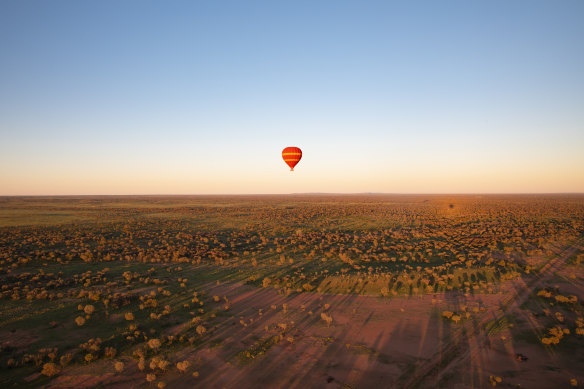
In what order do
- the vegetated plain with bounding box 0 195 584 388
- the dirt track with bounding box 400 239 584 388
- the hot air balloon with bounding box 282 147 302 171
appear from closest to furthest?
the dirt track with bounding box 400 239 584 388 → the vegetated plain with bounding box 0 195 584 388 → the hot air balloon with bounding box 282 147 302 171

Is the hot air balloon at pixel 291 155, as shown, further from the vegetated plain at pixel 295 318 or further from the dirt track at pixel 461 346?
the dirt track at pixel 461 346

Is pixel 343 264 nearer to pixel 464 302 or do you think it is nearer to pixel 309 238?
pixel 464 302

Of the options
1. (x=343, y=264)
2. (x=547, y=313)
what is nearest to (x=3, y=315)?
(x=343, y=264)

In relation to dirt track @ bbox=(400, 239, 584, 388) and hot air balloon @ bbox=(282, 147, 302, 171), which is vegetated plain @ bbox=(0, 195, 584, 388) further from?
hot air balloon @ bbox=(282, 147, 302, 171)

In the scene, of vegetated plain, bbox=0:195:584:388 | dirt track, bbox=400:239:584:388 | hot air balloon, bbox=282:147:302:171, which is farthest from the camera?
hot air balloon, bbox=282:147:302:171

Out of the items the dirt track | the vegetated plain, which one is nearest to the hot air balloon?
the vegetated plain

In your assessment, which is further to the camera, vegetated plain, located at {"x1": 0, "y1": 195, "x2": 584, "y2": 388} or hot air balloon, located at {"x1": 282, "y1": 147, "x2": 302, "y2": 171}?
hot air balloon, located at {"x1": 282, "y1": 147, "x2": 302, "y2": 171}

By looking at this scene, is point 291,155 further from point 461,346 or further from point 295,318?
point 461,346
